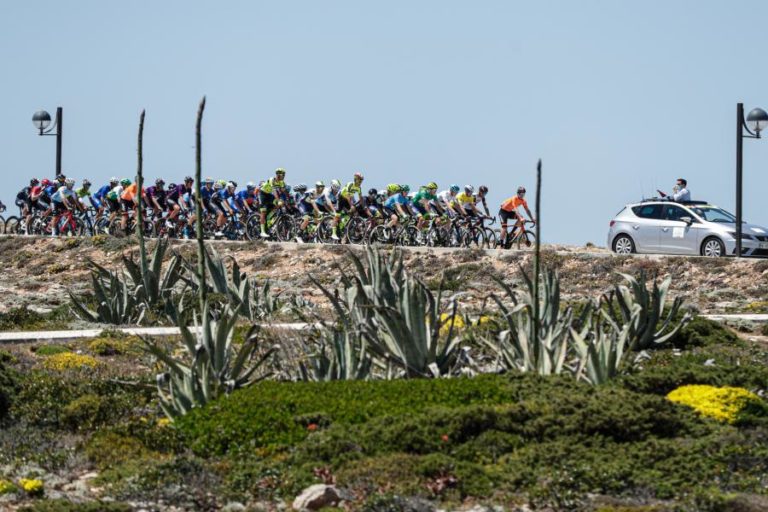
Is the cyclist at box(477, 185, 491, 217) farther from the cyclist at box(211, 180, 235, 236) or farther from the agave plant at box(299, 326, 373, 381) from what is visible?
the agave plant at box(299, 326, 373, 381)

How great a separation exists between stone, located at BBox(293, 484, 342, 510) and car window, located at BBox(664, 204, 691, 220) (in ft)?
78.8

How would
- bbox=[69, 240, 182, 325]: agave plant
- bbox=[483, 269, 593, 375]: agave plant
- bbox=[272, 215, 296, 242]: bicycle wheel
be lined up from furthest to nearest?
1. bbox=[272, 215, 296, 242]: bicycle wheel
2. bbox=[69, 240, 182, 325]: agave plant
3. bbox=[483, 269, 593, 375]: agave plant

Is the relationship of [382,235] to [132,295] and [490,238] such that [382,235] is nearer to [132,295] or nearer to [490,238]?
[490,238]

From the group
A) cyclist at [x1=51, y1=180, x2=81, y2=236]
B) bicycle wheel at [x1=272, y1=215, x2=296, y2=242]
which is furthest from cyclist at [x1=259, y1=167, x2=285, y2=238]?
cyclist at [x1=51, y1=180, x2=81, y2=236]

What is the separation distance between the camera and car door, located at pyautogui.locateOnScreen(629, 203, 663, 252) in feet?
116

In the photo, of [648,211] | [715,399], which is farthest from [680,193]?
[715,399]

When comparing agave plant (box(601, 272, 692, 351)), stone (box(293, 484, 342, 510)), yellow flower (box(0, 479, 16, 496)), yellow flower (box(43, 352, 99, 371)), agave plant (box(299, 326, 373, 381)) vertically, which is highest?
agave plant (box(601, 272, 692, 351))

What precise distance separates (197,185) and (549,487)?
496cm

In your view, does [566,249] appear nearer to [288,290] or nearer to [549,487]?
[288,290]

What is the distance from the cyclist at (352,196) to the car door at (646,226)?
6.98 meters

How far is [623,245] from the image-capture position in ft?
119

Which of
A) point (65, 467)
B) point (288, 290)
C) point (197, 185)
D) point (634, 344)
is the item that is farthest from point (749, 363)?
point (288, 290)

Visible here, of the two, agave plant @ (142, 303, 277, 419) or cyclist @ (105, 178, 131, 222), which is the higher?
cyclist @ (105, 178, 131, 222)

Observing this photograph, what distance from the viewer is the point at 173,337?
19797mm
